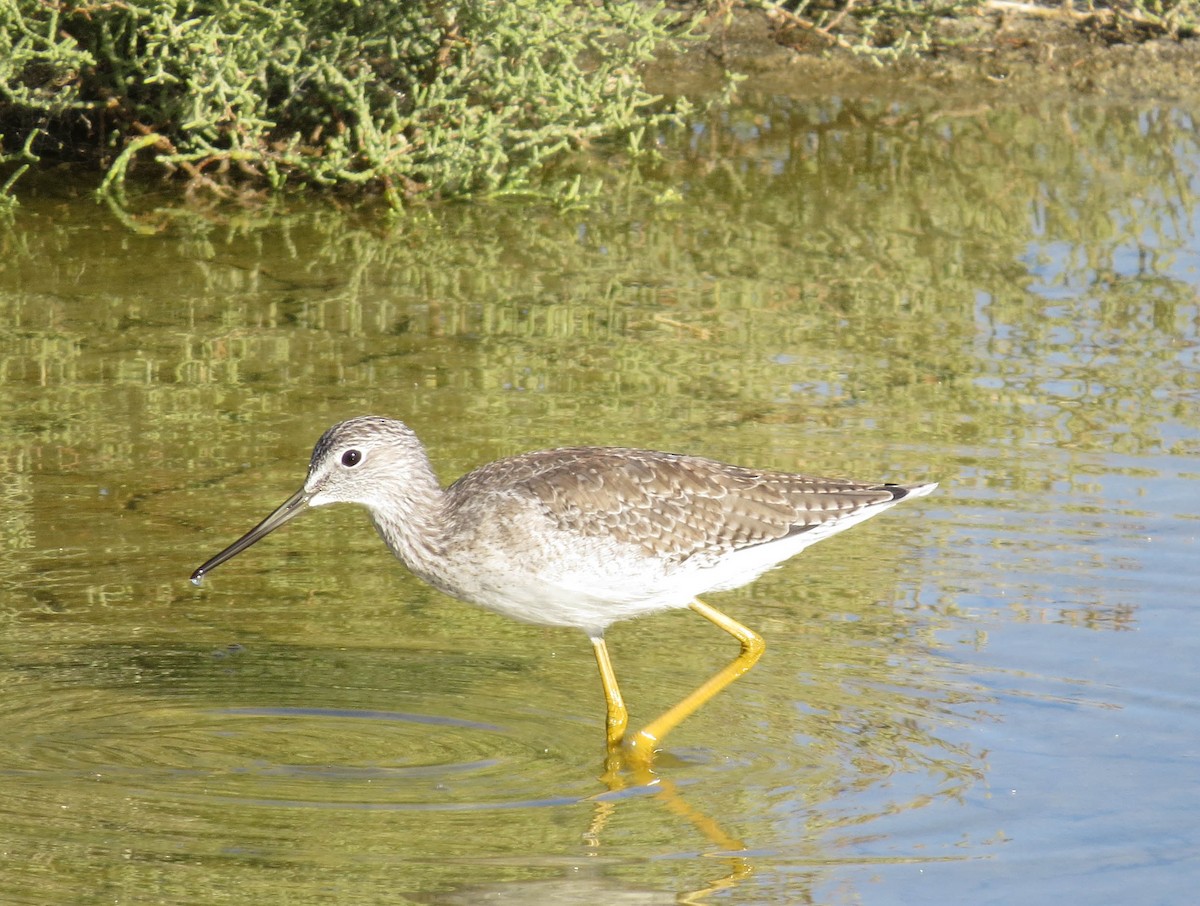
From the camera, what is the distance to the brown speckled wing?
6.21 meters

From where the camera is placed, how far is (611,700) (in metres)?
6.21

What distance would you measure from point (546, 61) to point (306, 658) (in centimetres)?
608

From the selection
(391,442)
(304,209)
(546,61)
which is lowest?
(391,442)

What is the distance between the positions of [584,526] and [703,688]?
0.75m

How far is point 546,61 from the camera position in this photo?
11.8 m

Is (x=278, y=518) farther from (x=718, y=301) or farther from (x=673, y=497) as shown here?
(x=718, y=301)

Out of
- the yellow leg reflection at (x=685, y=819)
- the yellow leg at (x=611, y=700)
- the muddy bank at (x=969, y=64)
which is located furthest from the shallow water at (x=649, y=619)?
the muddy bank at (x=969, y=64)

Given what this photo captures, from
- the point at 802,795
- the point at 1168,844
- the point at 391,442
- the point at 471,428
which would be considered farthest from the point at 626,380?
the point at 1168,844

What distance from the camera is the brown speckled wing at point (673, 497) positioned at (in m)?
6.21

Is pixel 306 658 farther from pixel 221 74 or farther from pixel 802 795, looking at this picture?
pixel 221 74

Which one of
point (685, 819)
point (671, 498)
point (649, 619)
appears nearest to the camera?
point (685, 819)

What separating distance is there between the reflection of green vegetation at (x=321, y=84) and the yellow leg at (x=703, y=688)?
16.7 ft

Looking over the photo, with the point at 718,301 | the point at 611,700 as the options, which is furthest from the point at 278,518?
the point at 718,301

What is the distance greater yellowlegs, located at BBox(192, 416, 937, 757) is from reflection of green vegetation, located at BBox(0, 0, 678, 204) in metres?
4.76
